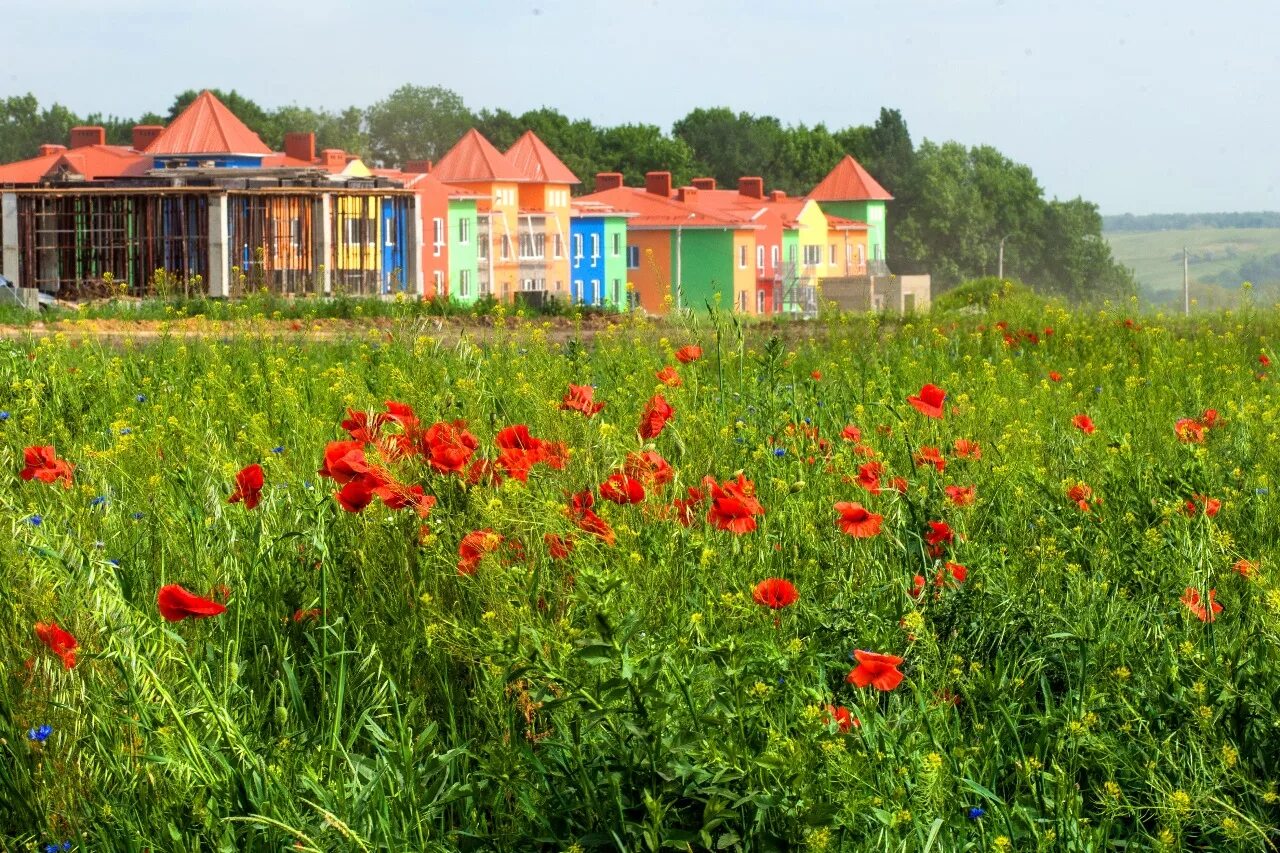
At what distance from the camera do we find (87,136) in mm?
71562

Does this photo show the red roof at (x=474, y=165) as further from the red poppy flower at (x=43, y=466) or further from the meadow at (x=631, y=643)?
the red poppy flower at (x=43, y=466)

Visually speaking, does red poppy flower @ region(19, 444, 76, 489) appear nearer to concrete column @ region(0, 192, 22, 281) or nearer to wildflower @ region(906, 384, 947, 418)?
wildflower @ region(906, 384, 947, 418)

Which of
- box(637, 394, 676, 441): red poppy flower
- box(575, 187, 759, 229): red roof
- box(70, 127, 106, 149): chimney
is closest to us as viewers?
box(637, 394, 676, 441): red poppy flower

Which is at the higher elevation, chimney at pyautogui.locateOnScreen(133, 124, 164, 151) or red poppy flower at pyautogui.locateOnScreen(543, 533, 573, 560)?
chimney at pyautogui.locateOnScreen(133, 124, 164, 151)

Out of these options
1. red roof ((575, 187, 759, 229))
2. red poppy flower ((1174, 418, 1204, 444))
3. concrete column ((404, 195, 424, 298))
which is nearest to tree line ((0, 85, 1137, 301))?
red roof ((575, 187, 759, 229))

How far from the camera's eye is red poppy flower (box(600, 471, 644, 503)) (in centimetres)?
324

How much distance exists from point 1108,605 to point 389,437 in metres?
1.71

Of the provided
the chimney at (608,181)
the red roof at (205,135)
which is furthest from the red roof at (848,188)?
the red roof at (205,135)

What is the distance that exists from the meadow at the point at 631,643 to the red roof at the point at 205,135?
5487cm

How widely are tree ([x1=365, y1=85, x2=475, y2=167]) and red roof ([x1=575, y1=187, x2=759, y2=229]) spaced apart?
55108 mm

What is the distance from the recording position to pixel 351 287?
35531mm

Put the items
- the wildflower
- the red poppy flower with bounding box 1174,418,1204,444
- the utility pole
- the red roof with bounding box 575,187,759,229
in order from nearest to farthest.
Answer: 1. the wildflower
2. the red poppy flower with bounding box 1174,418,1204,444
3. the utility pole
4. the red roof with bounding box 575,187,759,229

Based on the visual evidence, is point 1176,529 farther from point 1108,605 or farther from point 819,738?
point 819,738

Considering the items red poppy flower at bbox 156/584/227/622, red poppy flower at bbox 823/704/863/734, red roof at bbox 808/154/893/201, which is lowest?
red poppy flower at bbox 823/704/863/734
